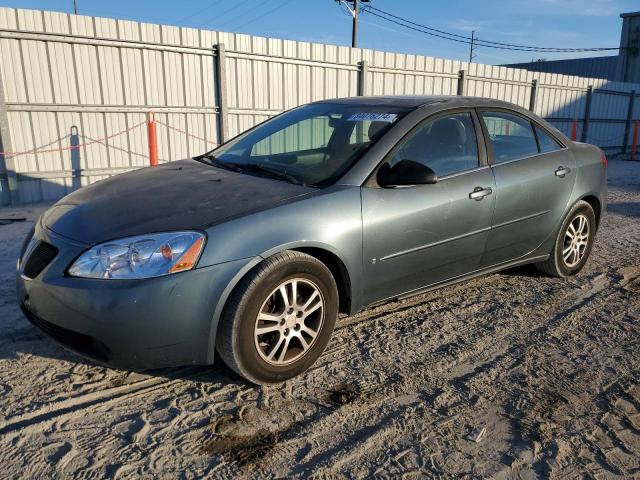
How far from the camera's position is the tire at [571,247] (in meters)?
4.37

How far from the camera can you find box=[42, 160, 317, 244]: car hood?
8.47 feet

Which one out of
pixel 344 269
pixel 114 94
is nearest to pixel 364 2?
pixel 114 94

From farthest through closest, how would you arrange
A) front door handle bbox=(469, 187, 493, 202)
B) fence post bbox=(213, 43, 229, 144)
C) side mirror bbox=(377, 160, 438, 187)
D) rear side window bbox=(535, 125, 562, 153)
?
fence post bbox=(213, 43, 229, 144), rear side window bbox=(535, 125, 562, 153), front door handle bbox=(469, 187, 493, 202), side mirror bbox=(377, 160, 438, 187)

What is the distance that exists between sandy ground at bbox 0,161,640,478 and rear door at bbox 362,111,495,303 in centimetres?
45

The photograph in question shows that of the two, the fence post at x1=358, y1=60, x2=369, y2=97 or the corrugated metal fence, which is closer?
the corrugated metal fence

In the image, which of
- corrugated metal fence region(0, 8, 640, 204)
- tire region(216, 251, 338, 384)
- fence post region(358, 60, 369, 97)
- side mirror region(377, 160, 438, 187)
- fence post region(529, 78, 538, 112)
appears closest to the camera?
tire region(216, 251, 338, 384)

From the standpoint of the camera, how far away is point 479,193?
11.6ft

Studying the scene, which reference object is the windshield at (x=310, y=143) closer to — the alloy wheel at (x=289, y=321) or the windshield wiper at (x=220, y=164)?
Result: the windshield wiper at (x=220, y=164)

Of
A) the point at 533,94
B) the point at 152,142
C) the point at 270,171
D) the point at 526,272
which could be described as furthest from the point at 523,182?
the point at 533,94

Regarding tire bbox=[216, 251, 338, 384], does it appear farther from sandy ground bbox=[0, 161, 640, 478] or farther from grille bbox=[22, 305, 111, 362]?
grille bbox=[22, 305, 111, 362]

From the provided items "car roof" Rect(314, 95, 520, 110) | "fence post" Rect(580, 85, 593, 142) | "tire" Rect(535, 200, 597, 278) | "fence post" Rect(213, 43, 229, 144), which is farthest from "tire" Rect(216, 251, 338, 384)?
"fence post" Rect(580, 85, 593, 142)

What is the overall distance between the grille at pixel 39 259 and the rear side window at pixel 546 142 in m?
3.70

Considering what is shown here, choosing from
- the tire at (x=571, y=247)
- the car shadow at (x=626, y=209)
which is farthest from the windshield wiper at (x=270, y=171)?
the car shadow at (x=626, y=209)

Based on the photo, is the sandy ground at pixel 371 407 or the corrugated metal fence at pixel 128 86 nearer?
the sandy ground at pixel 371 407
